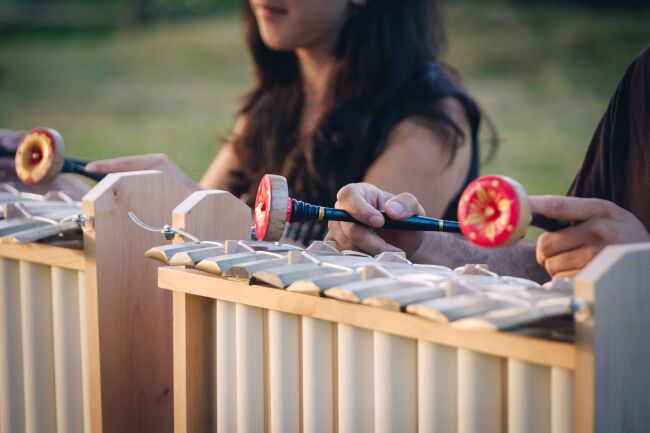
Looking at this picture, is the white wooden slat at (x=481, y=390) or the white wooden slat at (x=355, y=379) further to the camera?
the white wooden slat at (x=355, y=379)

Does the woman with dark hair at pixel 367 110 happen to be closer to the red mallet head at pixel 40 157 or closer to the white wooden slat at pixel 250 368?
the red mallet head at pixel 40 157

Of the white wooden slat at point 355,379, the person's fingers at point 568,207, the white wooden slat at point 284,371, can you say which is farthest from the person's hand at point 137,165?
the person's fingers at point 568,207

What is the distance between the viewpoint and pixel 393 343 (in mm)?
1068

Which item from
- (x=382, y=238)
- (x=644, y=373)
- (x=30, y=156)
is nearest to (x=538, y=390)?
(x=644, y=373)

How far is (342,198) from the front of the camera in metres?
1.37

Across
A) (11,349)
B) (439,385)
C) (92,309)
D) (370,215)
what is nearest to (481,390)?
(439,385)

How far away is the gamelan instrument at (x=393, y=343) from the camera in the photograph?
3.05 ft

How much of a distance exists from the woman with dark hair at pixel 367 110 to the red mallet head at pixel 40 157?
0.66 metres

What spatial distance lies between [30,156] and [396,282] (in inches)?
40.1

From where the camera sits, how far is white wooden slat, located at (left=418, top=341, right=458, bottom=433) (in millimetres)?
1032

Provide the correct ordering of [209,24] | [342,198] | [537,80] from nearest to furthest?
[342,198], [537,80], [209,24]

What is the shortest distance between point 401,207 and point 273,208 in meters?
0.21

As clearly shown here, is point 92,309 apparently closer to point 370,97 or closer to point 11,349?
point 11,349

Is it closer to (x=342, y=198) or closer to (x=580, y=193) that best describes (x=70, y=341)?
(x=342, y=198)
